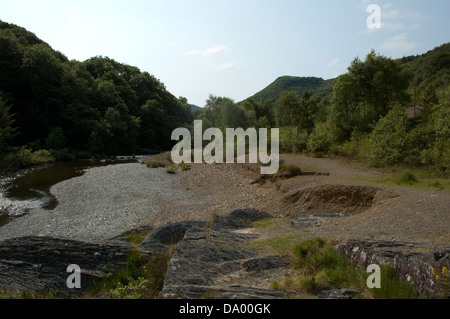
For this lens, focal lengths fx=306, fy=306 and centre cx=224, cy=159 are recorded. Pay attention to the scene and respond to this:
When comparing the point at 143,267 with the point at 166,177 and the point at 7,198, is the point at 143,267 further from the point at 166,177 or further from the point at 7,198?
the point at 166,177

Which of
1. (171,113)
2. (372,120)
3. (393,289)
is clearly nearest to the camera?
(393,289)

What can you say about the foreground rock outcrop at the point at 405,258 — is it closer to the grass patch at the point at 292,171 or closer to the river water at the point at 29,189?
the grass patch at the point at 292,171

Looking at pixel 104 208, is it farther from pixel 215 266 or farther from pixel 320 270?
pixel 320 270

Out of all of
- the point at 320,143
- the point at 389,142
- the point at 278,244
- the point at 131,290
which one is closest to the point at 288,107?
the point at 320,143

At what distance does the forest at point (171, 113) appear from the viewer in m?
19.7

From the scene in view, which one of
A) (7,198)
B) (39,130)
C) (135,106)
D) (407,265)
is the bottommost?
(7,198)

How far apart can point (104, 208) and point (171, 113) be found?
63290 millimetres

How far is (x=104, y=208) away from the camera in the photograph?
52.0 ft

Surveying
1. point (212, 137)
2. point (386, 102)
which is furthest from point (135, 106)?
point (386, 102)

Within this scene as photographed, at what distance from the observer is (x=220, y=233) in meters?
8.22

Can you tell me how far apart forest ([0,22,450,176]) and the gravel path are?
11.9 m

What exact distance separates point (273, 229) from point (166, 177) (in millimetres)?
17612

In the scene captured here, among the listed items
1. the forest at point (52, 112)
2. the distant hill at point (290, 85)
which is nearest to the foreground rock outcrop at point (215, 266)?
the forest at point (52, 112)

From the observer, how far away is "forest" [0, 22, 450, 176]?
1966cm
